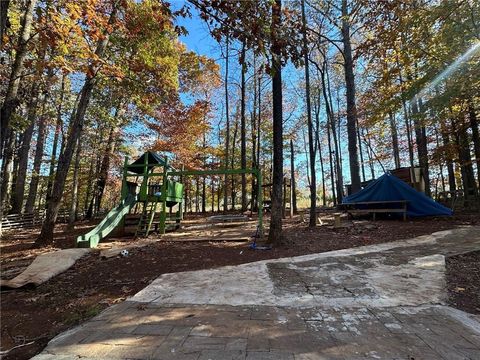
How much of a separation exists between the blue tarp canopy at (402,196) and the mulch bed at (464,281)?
4948mm

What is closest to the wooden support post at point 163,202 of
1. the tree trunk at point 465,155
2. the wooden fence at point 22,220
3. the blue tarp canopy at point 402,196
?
the blue tarp canopy at point 402,196

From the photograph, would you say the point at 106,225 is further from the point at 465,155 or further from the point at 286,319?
the point at 465,155

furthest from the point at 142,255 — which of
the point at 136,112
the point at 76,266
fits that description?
the point at 136,112

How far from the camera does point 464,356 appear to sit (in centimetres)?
226

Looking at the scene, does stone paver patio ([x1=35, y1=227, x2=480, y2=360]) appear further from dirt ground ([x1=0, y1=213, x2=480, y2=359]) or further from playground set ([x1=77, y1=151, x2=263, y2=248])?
playground set ([x1=77, y1=151, x2=263, y2=248])

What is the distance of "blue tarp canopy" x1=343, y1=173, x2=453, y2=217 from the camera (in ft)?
32.7

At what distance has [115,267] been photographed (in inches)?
217

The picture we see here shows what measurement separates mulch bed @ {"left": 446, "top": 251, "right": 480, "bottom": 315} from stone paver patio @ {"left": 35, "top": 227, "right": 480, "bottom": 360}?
0.15 m

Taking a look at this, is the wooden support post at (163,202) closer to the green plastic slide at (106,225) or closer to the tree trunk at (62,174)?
the green plastic slide at (106,225)

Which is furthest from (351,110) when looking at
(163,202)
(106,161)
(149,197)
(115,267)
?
(106,161)

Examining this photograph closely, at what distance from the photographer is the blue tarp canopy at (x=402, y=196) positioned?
9.96 metres

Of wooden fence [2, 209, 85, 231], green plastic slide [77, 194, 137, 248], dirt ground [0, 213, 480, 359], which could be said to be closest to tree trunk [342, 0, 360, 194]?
dirt ground [0, 213, 480, 359]

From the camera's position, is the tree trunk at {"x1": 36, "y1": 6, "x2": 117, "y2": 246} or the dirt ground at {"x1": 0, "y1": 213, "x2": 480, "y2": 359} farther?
the tree trunk at {"x1": 36, "y1": 6, "x2": 117, "y2": 246}

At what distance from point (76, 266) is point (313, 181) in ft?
24.1
